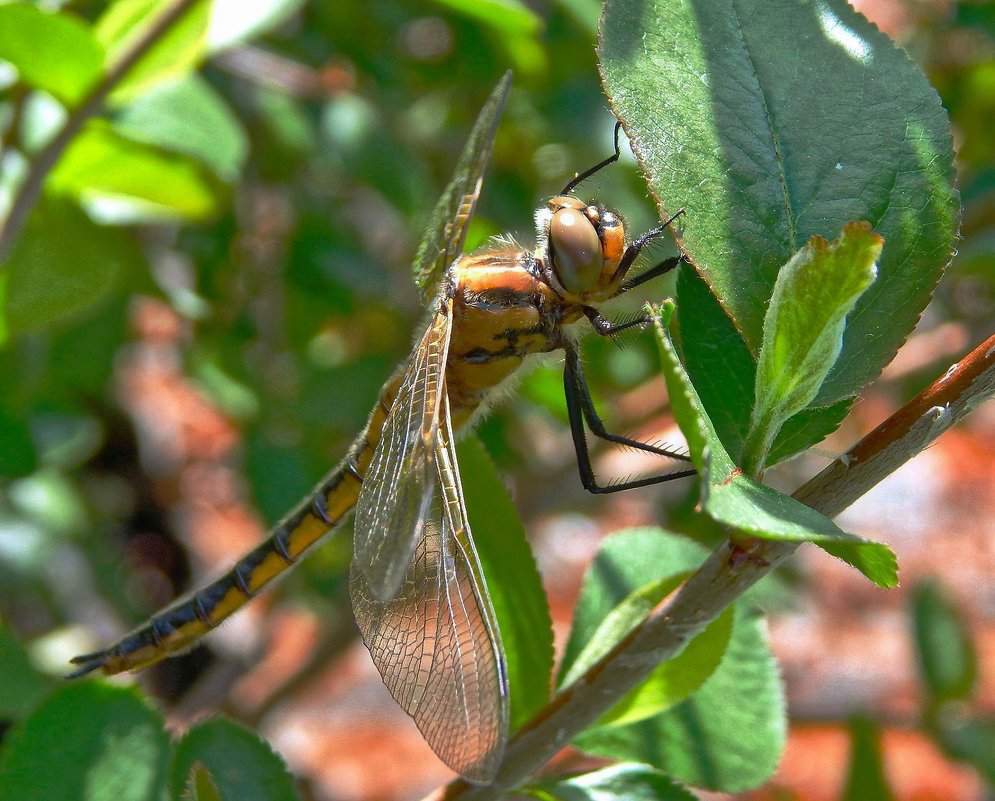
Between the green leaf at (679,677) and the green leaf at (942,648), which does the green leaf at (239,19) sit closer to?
the green leaf at (679,677)

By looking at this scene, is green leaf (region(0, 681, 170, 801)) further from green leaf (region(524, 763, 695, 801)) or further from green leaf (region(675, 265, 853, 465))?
green leaf (region(675, 265, 853, 465))

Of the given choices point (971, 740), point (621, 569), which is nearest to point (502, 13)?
point (621, 569)

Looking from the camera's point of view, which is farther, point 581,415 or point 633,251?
point 581,415

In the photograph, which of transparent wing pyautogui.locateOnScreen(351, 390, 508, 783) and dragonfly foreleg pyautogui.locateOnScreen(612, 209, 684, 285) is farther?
dragonfly foreleg pyautogui.locateOnScreen(612, 209, 684, 285)

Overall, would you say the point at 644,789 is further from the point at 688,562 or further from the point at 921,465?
the point at 921,465

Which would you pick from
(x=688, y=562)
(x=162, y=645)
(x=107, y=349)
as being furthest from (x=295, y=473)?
(x=688, y=562)

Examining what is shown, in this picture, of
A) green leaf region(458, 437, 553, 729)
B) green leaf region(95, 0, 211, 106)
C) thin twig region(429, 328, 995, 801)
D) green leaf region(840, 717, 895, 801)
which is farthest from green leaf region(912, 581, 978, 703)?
green leaf region(95, 0, 211, 106)

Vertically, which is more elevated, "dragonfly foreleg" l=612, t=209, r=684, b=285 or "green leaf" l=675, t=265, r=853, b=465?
"dragonfly foreleg" l=612, t=209, r=684, b=285

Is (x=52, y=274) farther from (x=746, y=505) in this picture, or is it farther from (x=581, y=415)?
(x=746, y=505)
